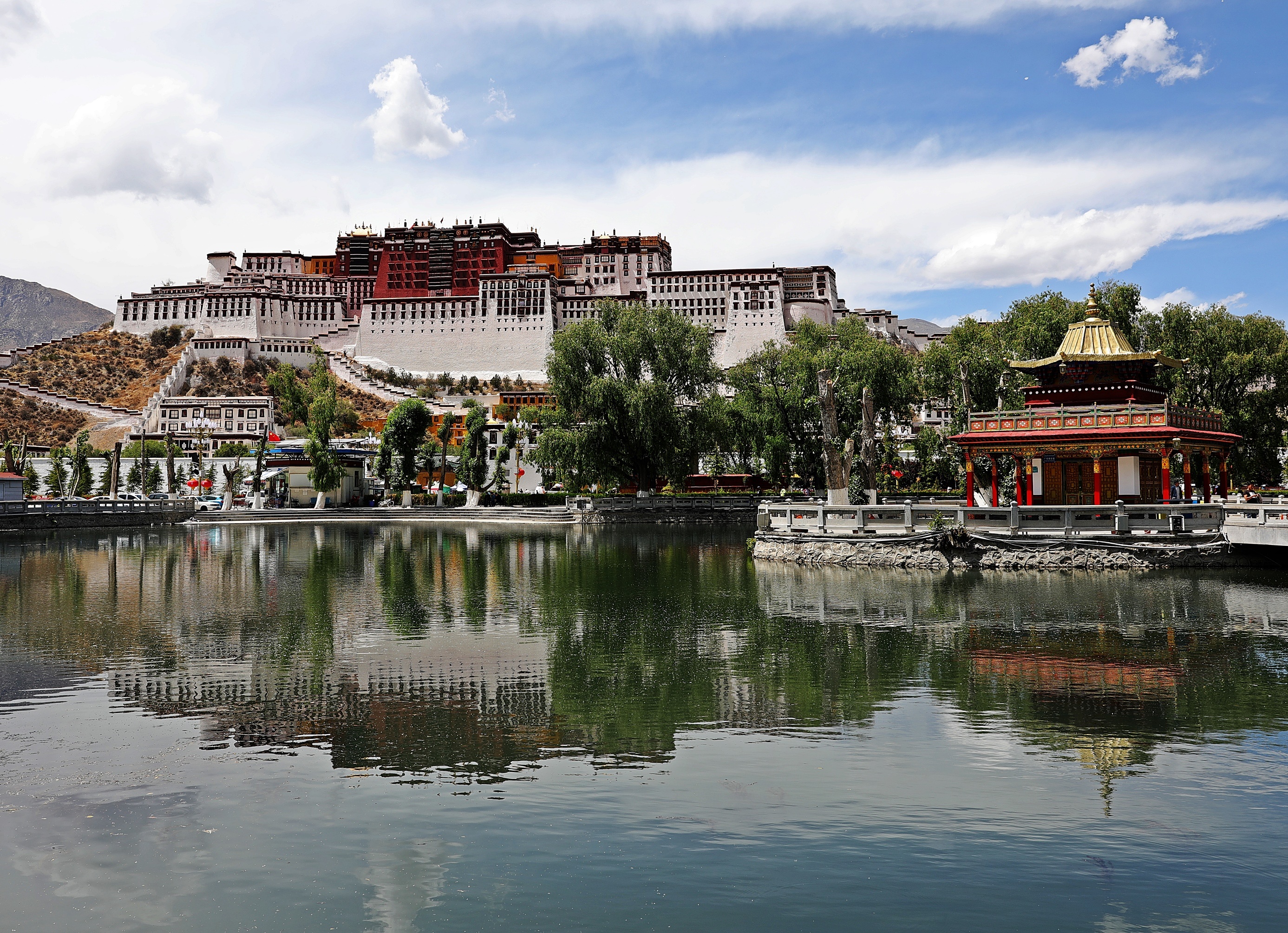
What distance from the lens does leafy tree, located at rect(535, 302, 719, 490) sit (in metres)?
55.7

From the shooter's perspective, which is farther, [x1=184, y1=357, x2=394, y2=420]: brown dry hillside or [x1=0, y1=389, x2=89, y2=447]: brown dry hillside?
[x1=184, y1=357, x2=394, y2=420]: brown dry hillside

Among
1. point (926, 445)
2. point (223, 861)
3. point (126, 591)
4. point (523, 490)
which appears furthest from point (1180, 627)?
point (523, 490)

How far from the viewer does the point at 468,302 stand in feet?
427

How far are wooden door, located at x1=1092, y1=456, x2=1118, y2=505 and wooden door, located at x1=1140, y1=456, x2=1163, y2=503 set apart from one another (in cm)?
74

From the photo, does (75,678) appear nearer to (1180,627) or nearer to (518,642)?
(518,642)

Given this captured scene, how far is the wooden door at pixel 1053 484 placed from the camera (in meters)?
34.7

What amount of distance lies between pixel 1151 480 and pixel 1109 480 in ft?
4.41

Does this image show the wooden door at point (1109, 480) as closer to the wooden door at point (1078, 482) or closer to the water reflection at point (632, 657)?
the wooden door at point (1078, 482)

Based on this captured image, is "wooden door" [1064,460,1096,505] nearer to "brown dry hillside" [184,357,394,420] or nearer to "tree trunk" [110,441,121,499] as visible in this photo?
"tree trunk" [110,441,121,499]

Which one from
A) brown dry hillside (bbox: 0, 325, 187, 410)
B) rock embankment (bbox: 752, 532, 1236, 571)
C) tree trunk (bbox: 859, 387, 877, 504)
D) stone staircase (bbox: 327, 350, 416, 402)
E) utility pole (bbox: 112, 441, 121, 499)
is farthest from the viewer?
stone staircase (bbox: 327, 350, 416, 402)

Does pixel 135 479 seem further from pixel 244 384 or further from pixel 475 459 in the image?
pixel 244 384

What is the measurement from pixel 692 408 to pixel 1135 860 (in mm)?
51201

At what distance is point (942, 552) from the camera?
92.9ft

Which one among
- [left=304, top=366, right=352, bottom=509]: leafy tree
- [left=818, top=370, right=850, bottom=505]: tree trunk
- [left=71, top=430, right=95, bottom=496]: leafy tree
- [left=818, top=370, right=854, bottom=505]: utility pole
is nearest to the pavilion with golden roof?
[left=818, top=370, right=854, bottom=505]: utility pole
